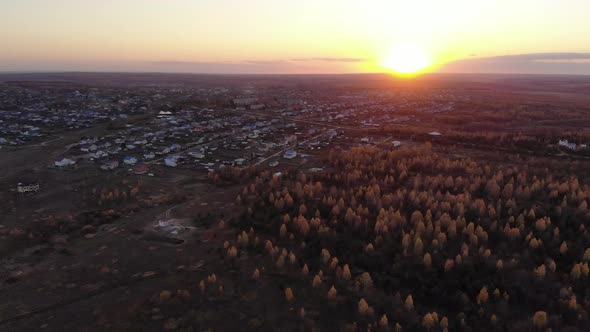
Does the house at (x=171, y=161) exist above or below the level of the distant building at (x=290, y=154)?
above

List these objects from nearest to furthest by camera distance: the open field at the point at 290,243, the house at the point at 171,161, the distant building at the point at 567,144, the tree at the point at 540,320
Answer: the tree at the point at 540,320 → the open field at the point at 290,243 → the house at the point at 171,161 → the distant building at the point at 567,144

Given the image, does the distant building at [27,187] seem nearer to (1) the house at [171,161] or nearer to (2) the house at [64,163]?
(2) the house at [64,163]

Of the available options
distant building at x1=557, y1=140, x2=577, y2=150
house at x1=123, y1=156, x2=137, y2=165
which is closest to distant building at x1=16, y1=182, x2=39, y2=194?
house at x1=123, y1=156, x2=137, y2=165

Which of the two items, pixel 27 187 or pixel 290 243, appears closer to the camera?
pixel 290 243

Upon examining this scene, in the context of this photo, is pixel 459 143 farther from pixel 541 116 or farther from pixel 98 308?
pixel 98 308

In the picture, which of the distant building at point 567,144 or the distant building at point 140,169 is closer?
the distant building at point 140,169

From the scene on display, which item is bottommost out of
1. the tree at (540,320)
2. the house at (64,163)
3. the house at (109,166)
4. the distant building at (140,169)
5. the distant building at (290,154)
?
the tree at (540,320)

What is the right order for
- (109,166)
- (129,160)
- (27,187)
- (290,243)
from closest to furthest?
(290,243) → (27,187) → (109,166) → (129,160)

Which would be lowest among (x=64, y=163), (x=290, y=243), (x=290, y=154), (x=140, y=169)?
(x=290, y=243)

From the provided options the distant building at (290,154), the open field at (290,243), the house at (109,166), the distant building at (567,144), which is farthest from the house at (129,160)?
the distant building at (567,144)

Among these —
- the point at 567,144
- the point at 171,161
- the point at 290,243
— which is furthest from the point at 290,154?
the point at 567,144

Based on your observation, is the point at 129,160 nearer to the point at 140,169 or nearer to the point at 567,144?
the point at 140,169

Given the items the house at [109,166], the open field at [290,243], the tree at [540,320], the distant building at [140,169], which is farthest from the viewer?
the house at [109,166]
